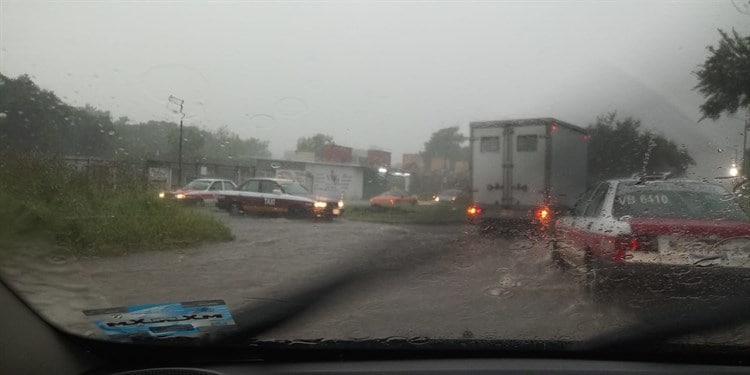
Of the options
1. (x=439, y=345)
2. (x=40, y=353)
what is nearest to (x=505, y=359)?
(x=439, y=345)

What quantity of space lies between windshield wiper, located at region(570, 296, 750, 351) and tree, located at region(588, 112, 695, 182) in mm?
925

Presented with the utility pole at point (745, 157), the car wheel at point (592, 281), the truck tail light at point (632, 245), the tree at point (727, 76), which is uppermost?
the tree at point (727, 76)

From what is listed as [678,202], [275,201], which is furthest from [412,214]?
[678,202]

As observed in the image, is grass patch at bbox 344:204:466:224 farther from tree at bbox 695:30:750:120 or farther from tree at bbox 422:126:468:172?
tree at bbox 695:30:750:120

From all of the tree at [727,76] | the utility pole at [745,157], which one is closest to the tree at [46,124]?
the tree at [727,76]

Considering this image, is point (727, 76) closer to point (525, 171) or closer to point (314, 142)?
point (525, 171)

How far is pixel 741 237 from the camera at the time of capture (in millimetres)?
4016

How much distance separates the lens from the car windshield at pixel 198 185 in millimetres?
5023

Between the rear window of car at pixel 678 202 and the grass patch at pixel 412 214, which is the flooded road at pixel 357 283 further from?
the rear window of car at pixel 678 202

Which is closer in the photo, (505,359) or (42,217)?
(505,359)

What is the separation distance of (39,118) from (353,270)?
2.69 meters

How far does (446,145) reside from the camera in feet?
16.1

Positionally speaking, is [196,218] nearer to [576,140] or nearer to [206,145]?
[206,145]

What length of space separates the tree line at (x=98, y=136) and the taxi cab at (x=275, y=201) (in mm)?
293
